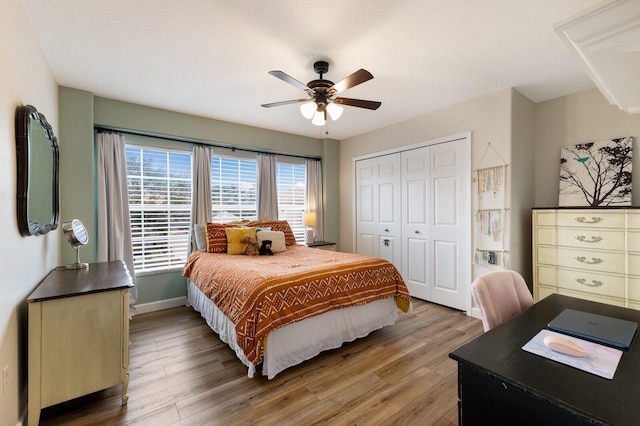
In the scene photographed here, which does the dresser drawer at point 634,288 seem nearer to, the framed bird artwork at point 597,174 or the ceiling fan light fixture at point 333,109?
the framed bird artwork at point 597,174

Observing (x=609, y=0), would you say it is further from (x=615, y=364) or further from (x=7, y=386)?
(x=7, y=386)

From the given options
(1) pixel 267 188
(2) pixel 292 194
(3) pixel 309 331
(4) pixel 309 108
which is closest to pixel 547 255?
(3) pixel 309 331

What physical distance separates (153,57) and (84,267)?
194cm

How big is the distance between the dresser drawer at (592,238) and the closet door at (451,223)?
91 cm

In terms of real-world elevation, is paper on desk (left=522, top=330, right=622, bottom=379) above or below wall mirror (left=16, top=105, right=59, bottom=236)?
below

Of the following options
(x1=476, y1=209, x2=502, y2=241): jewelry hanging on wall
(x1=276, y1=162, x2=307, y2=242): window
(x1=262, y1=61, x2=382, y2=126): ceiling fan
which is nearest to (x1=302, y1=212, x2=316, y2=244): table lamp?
(x1=276, y1=162, x2=307, y2=242): window

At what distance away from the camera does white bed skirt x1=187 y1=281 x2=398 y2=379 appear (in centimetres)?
217

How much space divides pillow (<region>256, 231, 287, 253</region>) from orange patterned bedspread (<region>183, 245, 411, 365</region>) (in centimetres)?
38

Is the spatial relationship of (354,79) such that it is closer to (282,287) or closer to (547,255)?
(282,287)

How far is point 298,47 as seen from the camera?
7.52ft

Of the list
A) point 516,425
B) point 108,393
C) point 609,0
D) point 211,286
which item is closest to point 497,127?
point 609,0

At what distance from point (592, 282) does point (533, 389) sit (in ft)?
9.26

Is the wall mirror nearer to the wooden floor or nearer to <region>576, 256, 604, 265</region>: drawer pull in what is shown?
the wooden floor

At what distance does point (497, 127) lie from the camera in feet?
10.6
